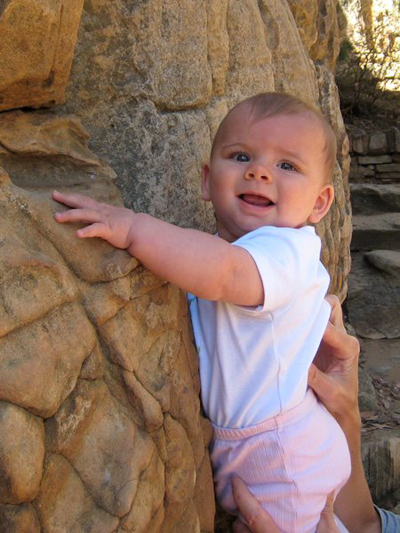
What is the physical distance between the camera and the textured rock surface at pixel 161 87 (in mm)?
1632

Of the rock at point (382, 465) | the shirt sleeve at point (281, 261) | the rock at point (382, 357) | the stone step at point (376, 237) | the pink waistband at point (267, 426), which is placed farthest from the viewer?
the stone step at point (376, 237)

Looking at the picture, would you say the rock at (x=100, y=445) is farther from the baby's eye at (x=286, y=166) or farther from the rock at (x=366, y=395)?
the rock at (x=366, y=395)

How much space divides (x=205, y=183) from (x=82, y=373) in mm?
670

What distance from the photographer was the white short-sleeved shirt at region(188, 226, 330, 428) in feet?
4.36

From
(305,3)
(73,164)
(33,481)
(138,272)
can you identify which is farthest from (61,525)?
(305,3)

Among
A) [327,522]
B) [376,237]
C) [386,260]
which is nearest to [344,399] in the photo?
[327,522]

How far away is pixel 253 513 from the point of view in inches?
54.8

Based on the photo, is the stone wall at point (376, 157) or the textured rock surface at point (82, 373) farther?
the stone wall at point (376, 157)

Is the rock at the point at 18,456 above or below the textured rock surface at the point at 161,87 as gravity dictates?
below

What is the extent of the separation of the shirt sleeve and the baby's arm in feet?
0.09

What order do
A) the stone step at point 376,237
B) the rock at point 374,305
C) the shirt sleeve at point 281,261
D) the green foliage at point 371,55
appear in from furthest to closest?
the green foliage at point 371,55 → the stone step at point 376,237 → the rock at point 374,305 → the shirt sleeve at point 281,261

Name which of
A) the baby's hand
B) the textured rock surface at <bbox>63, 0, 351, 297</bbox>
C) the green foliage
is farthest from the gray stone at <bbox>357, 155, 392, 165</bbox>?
the baby's hand

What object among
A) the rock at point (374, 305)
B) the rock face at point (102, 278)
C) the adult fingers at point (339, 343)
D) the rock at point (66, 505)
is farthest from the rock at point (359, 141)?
the rock at point (66, 505)

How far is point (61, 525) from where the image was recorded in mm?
987
